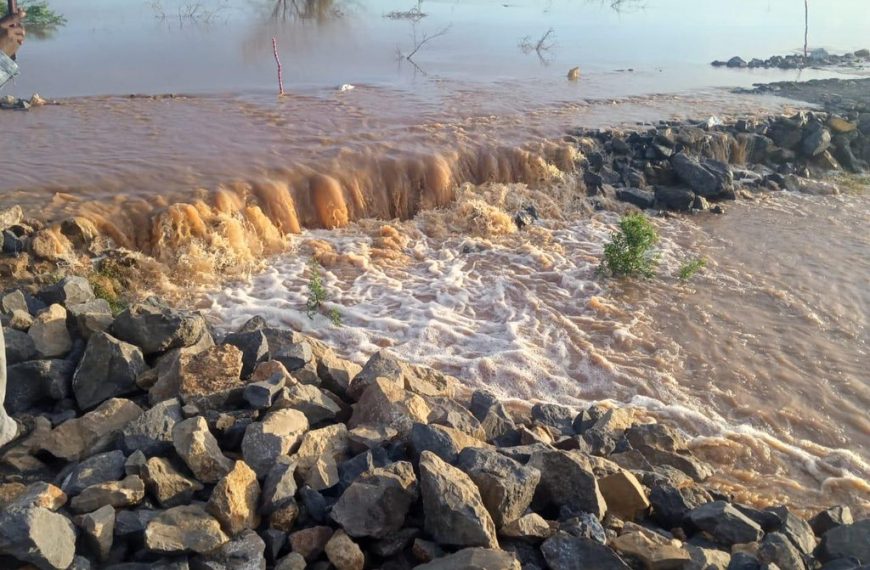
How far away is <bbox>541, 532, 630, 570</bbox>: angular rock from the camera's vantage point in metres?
3.19

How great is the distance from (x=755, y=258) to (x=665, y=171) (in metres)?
3.38

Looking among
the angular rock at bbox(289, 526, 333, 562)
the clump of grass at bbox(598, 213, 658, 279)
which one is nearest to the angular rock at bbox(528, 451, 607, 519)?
the angular rock at bbox(289, 526, 333, 562)

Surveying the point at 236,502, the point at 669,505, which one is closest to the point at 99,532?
the point at 236,502

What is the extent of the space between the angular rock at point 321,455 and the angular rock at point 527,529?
97 centimetres

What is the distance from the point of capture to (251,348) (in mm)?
4910

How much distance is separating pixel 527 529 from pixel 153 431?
7.20 feet

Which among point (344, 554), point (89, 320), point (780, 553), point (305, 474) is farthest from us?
point (89, 320)

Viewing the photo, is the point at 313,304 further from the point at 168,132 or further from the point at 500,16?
the point at 500,16

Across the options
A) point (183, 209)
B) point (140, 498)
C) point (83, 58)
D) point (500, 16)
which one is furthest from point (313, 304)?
point (500, 16)

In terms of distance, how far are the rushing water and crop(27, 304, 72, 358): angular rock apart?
251 cm

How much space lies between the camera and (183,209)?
8.64m

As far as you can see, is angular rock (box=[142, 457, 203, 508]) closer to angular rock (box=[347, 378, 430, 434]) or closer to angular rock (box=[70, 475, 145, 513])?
angular rock (box=[70, 475, 145, 513])

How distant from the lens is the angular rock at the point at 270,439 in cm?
365

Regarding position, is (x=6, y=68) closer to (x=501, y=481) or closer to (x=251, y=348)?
(x=251, y=348)
